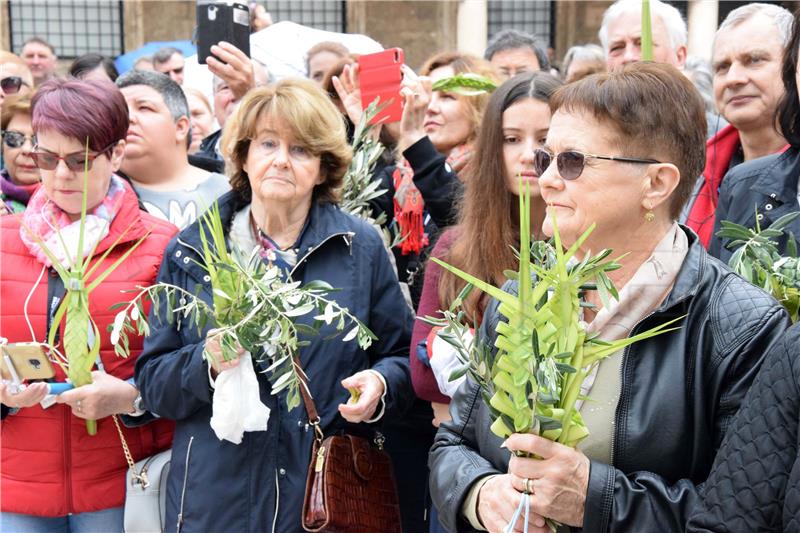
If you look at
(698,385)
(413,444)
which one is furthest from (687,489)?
(413,444)

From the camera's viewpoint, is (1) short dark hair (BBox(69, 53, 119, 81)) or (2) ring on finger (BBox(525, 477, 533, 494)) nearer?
(2) ring on finger (BBox(525, 477, 533, 494))

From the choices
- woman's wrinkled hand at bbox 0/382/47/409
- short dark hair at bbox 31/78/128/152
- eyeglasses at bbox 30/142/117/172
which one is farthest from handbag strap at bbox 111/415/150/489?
short dark hair at bbox 31/78/128/152

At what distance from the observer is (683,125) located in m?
2.45

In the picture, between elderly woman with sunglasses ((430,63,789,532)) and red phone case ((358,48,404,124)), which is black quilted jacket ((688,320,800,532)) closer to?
elderly woman with sunglasses ((430,63,789,532))

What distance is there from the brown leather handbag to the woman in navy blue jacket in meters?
0.09

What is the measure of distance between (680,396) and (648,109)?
66cm

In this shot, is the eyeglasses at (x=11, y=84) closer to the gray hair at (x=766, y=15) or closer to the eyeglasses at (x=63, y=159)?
the eyeglasses at (x=63, y=159)

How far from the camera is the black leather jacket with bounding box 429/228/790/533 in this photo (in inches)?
87.5

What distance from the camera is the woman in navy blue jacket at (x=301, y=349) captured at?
10.9ft

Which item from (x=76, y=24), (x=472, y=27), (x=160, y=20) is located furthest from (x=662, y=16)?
(x=76, y=24)

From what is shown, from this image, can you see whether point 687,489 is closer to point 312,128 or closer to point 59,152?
point 312,128

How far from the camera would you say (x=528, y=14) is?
19844mm

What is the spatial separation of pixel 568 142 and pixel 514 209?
93cm

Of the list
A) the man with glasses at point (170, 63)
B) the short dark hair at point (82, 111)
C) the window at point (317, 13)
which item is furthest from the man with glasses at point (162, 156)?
the window at point (317, 13)
